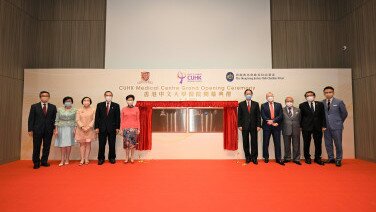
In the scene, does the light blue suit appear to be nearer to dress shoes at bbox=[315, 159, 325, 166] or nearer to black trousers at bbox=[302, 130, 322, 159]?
black trousers at bbox=[302, 130, 322, 159]

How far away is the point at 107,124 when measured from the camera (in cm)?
505

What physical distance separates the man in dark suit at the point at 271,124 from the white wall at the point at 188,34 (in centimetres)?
145

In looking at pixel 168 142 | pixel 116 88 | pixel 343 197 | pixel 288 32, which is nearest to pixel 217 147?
pixel 168 142

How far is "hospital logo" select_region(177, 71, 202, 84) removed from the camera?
18.5 ft

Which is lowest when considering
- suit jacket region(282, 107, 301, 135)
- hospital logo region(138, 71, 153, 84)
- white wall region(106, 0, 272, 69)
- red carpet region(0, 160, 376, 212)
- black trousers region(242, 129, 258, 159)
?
red carpet region(0, 160, 376, 212)

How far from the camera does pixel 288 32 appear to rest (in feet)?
20.5

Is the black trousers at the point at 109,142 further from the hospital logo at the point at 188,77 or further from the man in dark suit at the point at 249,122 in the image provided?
the man in dark suit at the point at 249,122

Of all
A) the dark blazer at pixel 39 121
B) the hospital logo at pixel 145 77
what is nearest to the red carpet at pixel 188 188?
the dark blazer at pixel 39 121

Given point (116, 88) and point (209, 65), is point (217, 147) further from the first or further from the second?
point (116, 88)

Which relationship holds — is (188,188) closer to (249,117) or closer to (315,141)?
(249,117)

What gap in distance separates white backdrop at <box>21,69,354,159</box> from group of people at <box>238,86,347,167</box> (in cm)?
50

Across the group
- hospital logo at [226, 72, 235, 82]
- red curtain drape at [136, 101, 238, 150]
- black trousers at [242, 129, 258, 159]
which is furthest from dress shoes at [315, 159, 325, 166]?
hospital logo at [226, 72, 235, 82]

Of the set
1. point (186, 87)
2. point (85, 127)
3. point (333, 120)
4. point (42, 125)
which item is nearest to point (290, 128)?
point (333, 120)

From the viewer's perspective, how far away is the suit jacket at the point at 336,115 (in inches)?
191
